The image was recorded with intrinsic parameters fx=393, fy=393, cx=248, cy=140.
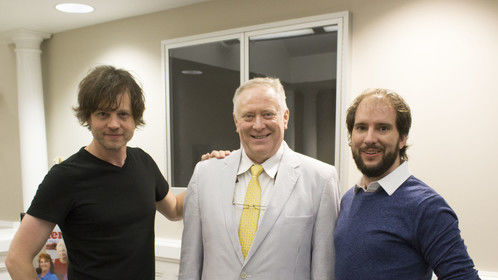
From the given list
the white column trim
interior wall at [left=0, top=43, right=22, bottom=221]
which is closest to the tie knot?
the white column trim

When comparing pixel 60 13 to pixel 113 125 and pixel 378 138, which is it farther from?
pixel 378 138

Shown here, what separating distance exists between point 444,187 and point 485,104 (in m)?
0.54

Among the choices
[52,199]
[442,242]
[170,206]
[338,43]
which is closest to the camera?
[442,242]

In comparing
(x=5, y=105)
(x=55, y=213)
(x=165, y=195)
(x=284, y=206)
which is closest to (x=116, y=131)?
(x=55, y=213)

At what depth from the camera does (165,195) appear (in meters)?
1.92

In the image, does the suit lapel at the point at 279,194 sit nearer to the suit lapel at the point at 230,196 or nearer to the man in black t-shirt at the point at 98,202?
the suit lapel at the point at 230,196

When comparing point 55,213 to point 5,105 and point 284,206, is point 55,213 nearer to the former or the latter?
point 284,206

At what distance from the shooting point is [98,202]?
1.52 m

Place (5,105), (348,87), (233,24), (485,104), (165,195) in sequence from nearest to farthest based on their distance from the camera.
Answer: (165,195) < (485,104) < (348,87) < (233,24) < (5,105)

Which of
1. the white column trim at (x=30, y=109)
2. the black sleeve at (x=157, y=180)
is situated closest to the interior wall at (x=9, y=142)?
the white column trim at (x=30, y=109)

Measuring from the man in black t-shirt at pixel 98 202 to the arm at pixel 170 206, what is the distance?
0.93 ft

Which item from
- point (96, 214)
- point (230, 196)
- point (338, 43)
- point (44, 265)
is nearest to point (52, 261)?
point (44, 265)

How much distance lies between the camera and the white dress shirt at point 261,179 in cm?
155

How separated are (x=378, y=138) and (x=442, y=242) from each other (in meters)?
0.37
